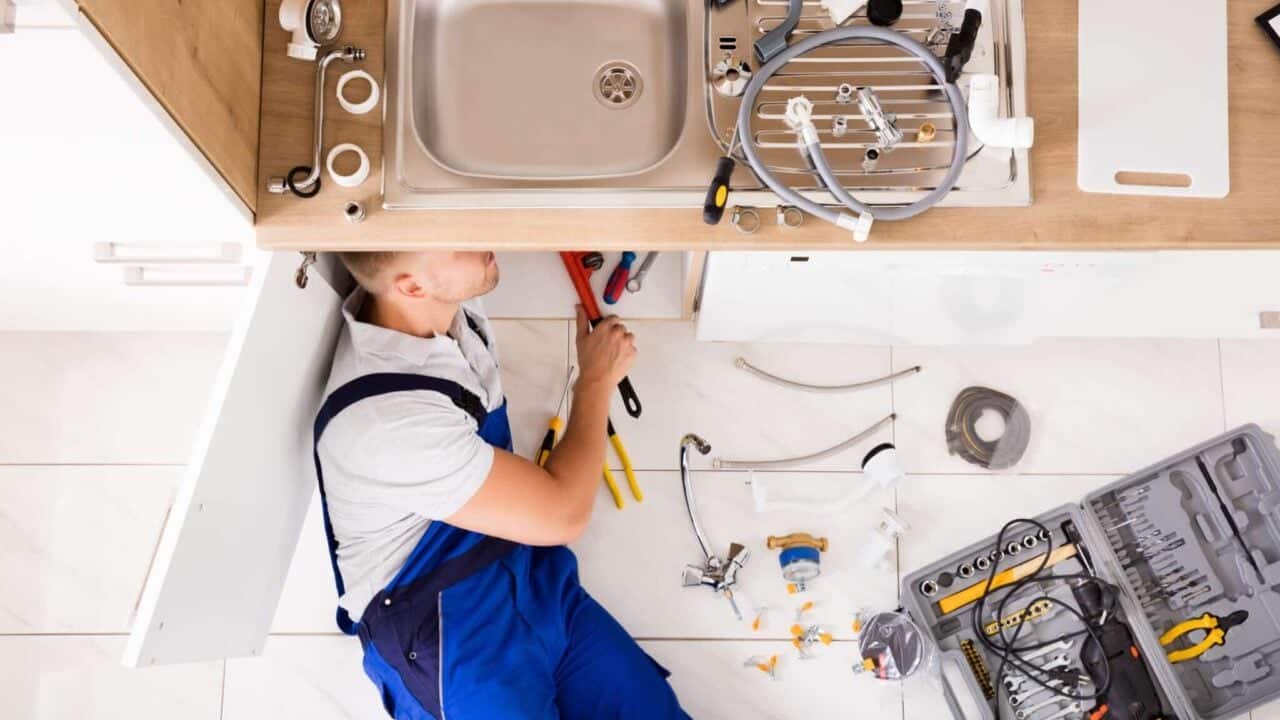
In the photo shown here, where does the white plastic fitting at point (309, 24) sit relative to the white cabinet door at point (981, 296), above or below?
above

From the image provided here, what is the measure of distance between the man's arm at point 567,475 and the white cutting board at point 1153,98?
99 centimetres

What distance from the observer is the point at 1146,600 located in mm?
1981

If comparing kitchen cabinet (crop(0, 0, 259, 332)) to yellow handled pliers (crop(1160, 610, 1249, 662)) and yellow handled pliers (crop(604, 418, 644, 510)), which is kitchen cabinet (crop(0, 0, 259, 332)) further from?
yellow handled pliers (crop(1160, 610, 1249, 662))

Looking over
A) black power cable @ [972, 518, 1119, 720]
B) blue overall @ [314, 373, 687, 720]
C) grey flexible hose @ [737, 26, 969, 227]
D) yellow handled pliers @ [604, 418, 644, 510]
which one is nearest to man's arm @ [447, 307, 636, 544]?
blue overall @ [314, 373, 687, 720]

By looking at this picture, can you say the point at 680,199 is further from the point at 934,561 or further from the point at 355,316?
the point at 934,561

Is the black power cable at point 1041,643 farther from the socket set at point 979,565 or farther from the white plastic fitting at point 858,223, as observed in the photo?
the white plastic fitting at point 858,223

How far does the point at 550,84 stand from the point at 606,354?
2.06ft

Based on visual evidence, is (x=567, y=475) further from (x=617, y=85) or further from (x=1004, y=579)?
(x=1004, y=579)

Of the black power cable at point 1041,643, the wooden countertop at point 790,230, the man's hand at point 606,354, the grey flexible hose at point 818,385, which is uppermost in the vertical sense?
the wooden countertop at point 790,230

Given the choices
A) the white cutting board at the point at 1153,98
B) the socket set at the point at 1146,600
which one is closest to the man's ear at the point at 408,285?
the white cutting board at the point at 1153,98

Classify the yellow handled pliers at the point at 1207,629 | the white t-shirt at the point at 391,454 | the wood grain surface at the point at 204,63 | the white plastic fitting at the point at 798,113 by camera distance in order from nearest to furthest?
the wood grain surface at the point at 204,63 → the white plastic fitting at the point at 798,113 → the white t-shirt at the point at 391,454 → the yellow handled pliers at the point at 1207,629

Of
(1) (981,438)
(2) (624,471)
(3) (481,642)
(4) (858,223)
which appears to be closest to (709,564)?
(2) (624,471)

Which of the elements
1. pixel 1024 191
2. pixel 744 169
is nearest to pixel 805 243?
pixel 744 169

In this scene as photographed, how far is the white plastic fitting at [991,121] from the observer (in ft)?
4.14
